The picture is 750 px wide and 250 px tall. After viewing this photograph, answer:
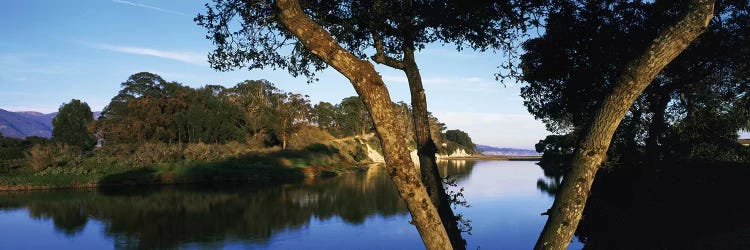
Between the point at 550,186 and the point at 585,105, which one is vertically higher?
the point at 585,105

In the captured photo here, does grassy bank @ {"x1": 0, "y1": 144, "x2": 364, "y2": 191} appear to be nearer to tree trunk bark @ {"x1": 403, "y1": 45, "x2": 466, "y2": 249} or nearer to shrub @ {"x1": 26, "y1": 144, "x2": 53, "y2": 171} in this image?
shrub @ {"x1": 26, "y1": 144, "x2": 53, "y2": 171}

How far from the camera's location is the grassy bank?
3931cm

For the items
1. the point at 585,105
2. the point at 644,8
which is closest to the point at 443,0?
the point at 644,8

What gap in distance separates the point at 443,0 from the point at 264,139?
63074 millimetres

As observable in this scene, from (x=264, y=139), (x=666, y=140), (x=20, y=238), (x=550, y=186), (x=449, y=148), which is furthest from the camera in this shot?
(x=449, y=148)

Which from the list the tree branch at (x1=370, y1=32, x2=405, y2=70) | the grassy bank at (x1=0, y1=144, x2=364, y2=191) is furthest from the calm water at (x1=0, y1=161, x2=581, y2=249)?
the tree branch at (x1=370, y1=32, x2=405, y2=70)

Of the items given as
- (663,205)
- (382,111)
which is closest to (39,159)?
(663,205)

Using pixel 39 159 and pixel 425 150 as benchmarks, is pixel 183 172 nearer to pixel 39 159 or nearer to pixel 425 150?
pixel 39 159

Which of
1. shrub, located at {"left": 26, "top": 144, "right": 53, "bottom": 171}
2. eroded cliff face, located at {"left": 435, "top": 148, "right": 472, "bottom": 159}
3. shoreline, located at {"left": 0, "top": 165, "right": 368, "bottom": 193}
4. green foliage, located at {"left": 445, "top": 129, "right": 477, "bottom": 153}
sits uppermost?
green foliage, located at {"left": 445, "top": 129, "right": 477, "bottom": 153}

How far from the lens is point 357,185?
144 feet

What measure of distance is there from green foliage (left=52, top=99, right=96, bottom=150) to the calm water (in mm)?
26084

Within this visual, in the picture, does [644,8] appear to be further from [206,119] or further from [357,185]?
[206,119]

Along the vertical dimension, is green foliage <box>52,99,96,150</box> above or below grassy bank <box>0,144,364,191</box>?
above

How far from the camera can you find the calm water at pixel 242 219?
806 inches
